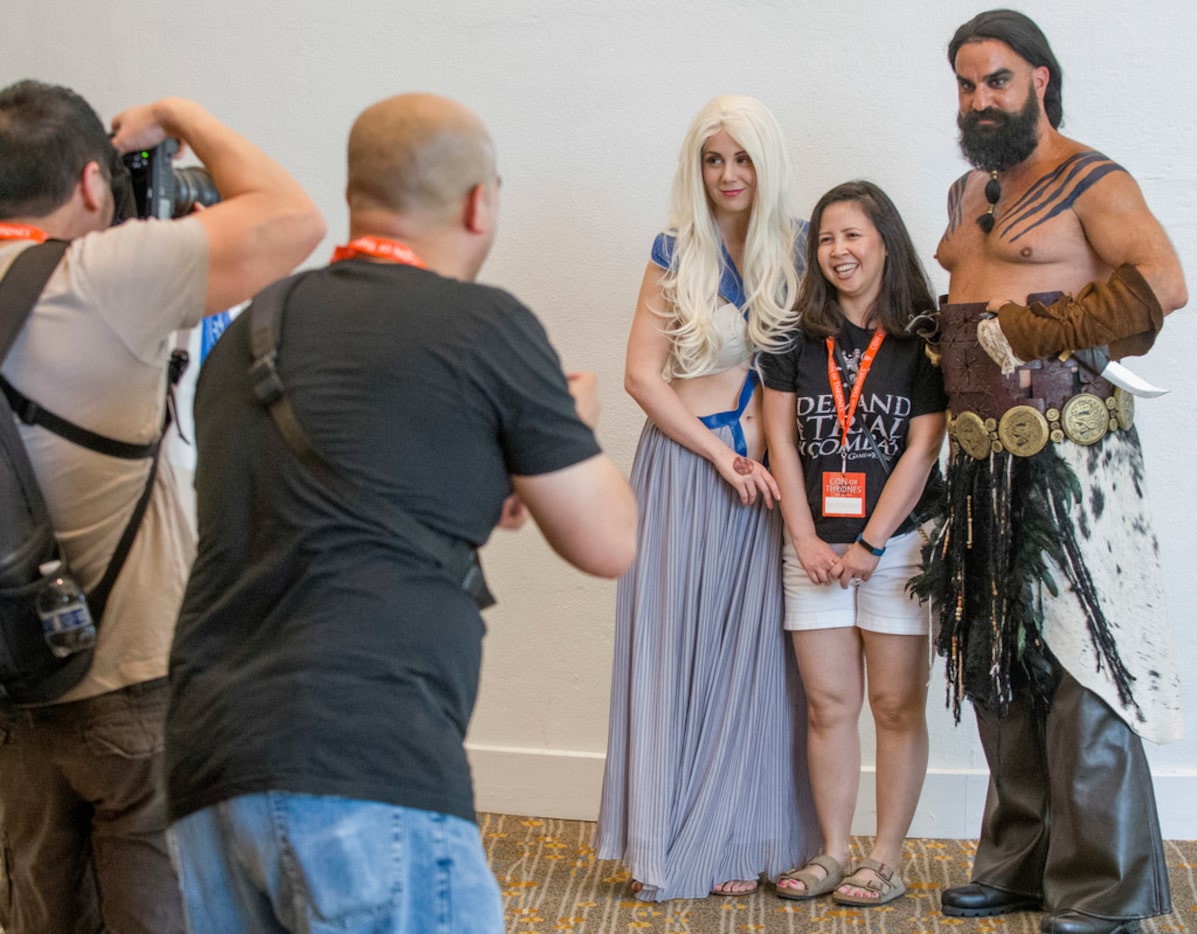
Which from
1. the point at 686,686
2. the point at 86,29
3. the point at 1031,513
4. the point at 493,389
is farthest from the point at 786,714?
the point at 86,29

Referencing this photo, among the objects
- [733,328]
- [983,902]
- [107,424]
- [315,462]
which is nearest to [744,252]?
[733,328]

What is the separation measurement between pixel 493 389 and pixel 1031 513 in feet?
5.59

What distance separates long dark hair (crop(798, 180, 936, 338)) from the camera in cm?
289

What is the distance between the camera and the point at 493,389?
124 cm

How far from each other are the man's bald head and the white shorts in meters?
1.78

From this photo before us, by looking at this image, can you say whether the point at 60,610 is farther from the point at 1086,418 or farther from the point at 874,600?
the point at 1086,418

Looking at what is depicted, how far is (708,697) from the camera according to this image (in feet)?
9.95

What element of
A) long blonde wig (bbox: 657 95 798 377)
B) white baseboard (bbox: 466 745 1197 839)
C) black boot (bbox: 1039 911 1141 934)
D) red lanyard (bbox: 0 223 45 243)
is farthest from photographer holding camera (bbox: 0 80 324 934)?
white baseboard (bbox: 466 745 1197 839)

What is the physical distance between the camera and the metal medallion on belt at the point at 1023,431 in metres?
2.64

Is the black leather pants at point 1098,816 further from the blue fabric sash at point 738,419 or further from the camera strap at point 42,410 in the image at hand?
the camera strap at point 42,410

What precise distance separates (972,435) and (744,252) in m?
0.65

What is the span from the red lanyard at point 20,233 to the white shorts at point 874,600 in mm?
1761

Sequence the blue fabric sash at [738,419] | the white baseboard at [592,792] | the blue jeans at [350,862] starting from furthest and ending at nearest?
the white baseboard at [592,792] < the blue fabric sash at [738,419] < the blue jeans at [350,862]

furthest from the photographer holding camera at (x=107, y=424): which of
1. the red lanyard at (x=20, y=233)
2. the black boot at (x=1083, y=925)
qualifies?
the black boot at (x=1083, y=925)
